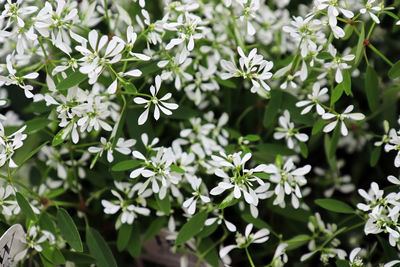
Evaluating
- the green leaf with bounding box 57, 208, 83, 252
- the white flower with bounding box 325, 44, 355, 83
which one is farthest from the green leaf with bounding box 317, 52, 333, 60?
the green leaf with bounding box 57, 208, 83, 252

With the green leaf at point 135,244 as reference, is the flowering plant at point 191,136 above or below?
above

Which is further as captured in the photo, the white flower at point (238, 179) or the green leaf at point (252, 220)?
the green leaf at point (252, 220)

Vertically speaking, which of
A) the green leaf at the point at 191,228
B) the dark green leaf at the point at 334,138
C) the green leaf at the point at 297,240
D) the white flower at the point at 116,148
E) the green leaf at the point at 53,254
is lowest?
the green leaf at the point at 297,240

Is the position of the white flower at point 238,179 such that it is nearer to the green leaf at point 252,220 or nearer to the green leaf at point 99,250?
the green leaf at point 252,220

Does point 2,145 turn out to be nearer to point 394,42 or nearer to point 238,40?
point 238,40

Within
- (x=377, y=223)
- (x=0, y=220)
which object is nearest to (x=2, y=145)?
(x=0, y=220)

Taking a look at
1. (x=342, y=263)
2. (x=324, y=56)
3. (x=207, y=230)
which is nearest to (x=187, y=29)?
(x=324, y=56)

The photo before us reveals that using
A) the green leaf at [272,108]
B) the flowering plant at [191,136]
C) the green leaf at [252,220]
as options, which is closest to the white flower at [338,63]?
the flowering plant at [191,136]

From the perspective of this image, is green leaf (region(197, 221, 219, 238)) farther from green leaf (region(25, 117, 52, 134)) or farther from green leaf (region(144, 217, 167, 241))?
green leaf (region(25, 117, 52, 134))
